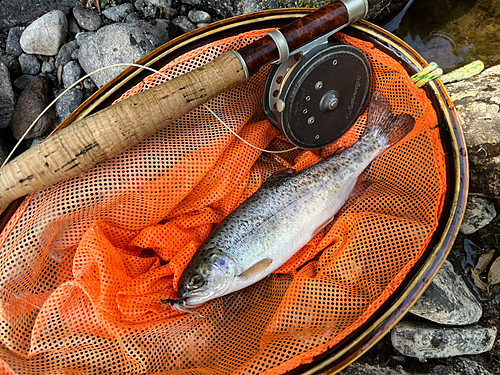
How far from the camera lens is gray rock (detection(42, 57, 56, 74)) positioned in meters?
3.61

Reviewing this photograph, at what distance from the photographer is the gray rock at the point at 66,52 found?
3.58m

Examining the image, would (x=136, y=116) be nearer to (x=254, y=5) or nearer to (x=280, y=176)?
(x=280, y=176)

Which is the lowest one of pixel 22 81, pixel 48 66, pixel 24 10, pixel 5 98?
pixel 5 98

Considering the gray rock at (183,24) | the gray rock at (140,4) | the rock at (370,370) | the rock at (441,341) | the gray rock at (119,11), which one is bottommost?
the rock at (370,370)

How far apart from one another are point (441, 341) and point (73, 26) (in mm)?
4454

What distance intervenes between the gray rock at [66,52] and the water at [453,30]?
3235 mm

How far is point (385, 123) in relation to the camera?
2598 mm

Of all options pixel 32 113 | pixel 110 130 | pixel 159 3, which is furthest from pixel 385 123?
pixel 32 113

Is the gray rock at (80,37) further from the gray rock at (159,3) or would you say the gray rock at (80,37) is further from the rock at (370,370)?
the rock at (370,370)

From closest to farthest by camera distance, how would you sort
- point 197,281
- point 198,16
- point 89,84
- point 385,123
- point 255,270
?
point 197,281 → point 255,270 → point 385,123 → point 89,84 → point 198,16

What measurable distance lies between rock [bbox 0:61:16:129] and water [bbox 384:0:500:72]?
12.5 feet

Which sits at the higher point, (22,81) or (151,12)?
(151,12)

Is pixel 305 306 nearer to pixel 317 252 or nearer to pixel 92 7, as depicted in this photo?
pixel 317 252

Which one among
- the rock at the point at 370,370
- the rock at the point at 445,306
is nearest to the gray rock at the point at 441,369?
the rock at the point at 370,370
